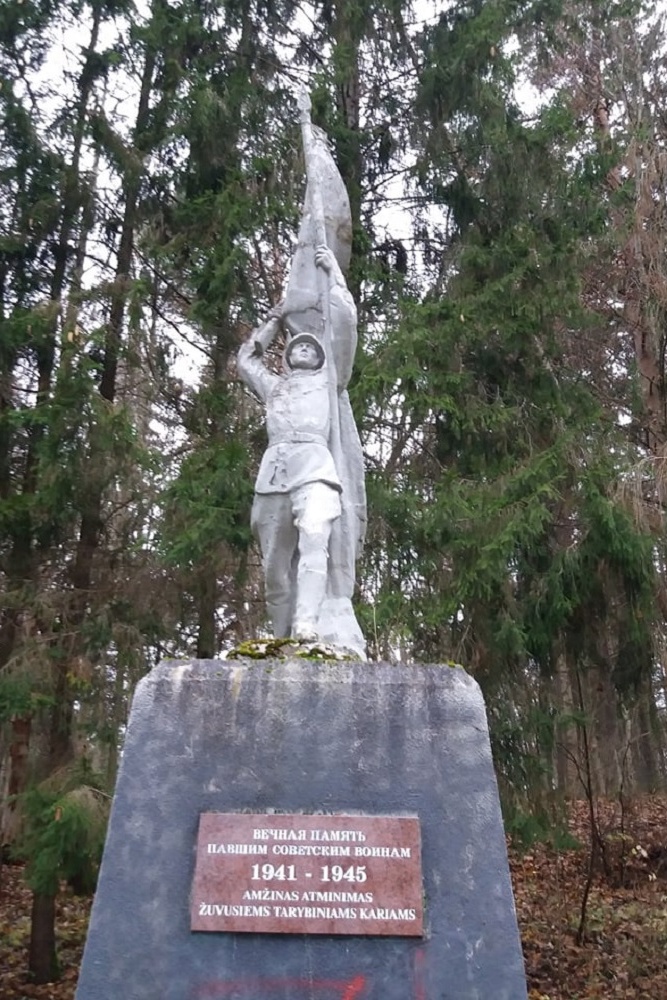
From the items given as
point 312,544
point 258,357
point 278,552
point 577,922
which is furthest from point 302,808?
point 577,922

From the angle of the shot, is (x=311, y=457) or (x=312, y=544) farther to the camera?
(x=311, y=457)

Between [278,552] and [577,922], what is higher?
[278,552]

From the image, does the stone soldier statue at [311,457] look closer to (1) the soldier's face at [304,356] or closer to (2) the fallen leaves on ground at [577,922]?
(1) the soldier's face at [304,356]

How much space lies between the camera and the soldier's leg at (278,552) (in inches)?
203

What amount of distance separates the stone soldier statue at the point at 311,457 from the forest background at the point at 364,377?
9.59 feet

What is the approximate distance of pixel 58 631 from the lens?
8.84 m

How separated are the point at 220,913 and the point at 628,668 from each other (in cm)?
710

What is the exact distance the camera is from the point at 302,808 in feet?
11.8

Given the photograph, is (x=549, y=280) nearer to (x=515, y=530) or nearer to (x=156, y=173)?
(x=515, y=530)

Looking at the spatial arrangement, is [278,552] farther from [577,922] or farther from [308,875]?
[577,922]

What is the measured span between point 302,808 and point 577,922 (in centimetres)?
675

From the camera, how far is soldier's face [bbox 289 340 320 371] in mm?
5570

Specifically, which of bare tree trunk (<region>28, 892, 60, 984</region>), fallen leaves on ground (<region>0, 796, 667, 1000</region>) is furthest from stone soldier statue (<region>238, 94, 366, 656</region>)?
fallen leaves on ground (<region>0, 796, 667, 1000</region>)

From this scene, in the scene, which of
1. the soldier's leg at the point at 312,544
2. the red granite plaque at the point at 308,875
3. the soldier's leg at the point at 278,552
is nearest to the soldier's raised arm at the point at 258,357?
the soldier's leg at the point at 278,552
